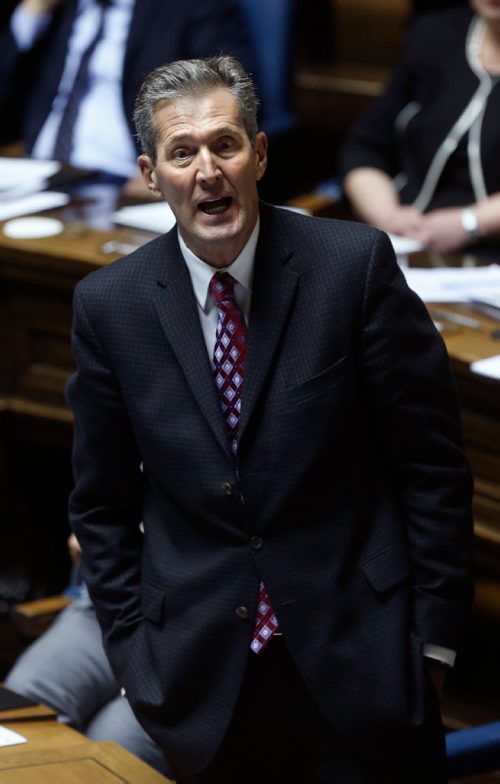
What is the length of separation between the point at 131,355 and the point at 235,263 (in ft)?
0.54

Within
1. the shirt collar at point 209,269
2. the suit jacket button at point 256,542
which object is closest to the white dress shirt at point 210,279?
the shirt collar at point 209,269

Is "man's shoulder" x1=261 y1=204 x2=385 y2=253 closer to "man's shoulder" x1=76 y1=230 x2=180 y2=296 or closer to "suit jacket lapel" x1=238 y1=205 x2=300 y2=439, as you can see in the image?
"suit jacket lapel" x1=238 y1=205 x2=300 y2=439

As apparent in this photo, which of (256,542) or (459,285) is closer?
(256,542)

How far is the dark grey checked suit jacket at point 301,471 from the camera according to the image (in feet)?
5.09

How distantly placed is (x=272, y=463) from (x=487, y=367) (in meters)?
0.70

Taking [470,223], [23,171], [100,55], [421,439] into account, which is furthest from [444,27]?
[421,439]

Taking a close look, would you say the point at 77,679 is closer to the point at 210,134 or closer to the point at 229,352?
the point at 229,352

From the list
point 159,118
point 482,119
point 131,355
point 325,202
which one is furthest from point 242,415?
point 325,202

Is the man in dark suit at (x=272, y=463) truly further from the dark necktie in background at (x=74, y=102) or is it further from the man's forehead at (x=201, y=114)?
the dark necktie in background at (x=74, y=102)

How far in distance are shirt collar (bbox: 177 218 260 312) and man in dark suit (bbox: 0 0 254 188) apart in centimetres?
182

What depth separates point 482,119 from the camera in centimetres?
289

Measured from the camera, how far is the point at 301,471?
1.55 meters

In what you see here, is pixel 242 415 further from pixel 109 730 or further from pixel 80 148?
pixel 80 148

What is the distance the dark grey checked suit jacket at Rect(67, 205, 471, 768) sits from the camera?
155 cm
